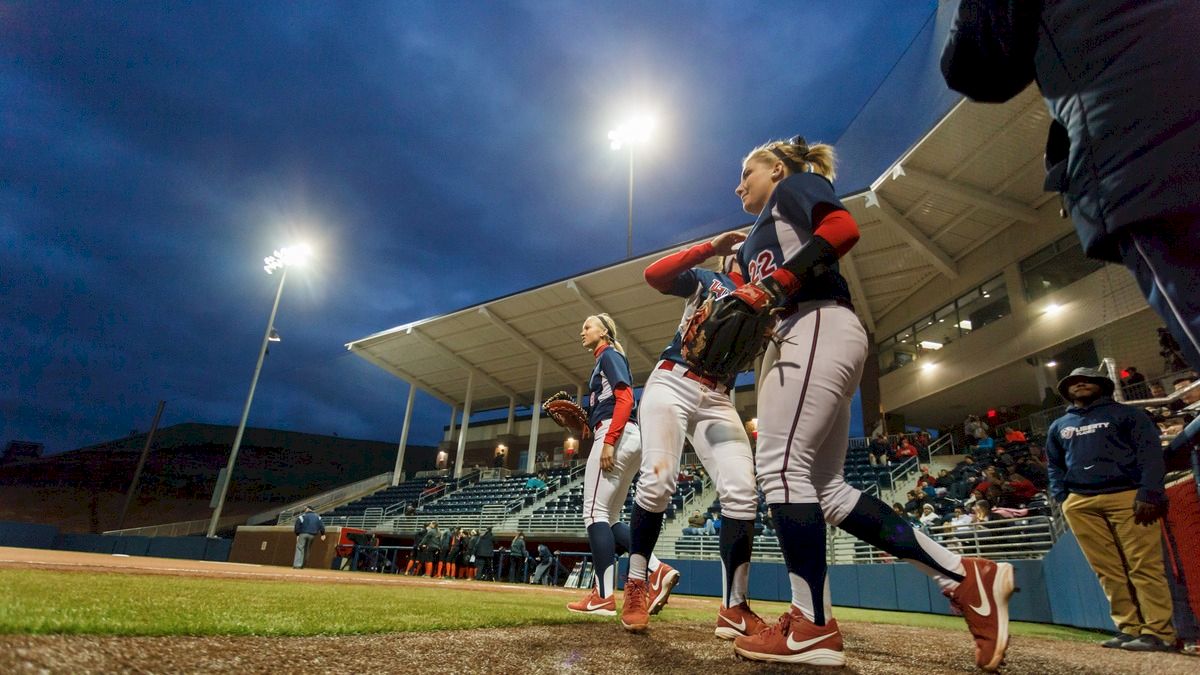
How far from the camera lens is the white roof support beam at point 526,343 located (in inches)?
837

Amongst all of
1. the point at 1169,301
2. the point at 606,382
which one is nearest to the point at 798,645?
the point at 1169,301

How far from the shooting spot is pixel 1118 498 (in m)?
3.13

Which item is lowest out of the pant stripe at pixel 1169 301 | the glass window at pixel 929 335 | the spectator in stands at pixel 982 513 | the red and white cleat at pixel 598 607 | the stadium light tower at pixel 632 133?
the red and white cleat at pixel 598 607

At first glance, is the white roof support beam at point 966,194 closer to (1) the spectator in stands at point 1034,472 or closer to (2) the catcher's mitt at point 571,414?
(1) the spectator in stands at point 1034,472

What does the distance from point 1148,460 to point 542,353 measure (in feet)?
68.6

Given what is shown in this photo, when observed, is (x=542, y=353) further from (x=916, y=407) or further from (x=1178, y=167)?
(x=1178, y=167)

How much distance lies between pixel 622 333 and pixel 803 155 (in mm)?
18366

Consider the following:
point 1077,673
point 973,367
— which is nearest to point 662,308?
point 973,367

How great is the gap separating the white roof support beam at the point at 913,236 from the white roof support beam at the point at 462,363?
17.5 metres

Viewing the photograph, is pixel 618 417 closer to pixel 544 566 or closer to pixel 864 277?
pixel 544 566

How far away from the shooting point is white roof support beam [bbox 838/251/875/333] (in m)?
17.8

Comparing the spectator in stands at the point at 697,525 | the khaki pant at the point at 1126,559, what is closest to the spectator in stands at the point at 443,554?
the spectator in stands at the point at 697,525

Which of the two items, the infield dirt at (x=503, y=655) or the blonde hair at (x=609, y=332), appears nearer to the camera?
the infield dirt at (x=503, y=655)

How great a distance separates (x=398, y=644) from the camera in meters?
1.56
